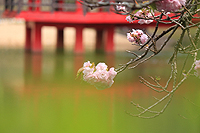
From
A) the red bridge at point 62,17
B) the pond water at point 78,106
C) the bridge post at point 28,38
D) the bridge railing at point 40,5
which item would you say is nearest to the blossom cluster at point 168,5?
the pond water at point 78,106

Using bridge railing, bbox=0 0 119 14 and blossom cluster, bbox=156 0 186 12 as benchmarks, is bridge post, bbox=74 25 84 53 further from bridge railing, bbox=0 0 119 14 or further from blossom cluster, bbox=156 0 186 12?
blossom cluster, bbox=156 0 186 12

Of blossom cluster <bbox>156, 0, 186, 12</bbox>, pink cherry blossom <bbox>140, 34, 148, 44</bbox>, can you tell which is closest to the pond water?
pink cherry blossom <bbox>140, 34, 148, 44</bbox>

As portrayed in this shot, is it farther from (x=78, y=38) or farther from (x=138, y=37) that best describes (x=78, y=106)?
(x=78, y=38)

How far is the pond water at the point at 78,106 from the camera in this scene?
318 centimetres

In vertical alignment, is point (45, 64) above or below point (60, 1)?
below

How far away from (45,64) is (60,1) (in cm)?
329

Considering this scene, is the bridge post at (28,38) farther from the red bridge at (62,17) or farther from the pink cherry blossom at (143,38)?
the pink cherry blossom at (143,38)

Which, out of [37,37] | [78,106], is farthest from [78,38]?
[78,106]

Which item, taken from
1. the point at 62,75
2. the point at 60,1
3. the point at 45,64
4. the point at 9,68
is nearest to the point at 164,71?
the point at 62,75

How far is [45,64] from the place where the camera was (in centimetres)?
833

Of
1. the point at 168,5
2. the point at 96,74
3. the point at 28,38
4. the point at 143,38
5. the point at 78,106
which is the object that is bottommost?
the point at 28,38

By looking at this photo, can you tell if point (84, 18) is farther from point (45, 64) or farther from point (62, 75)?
point (62, 75)

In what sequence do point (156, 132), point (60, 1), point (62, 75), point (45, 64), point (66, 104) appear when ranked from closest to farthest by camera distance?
point (156, 132) < point (66, 104) < point (62, 75) < point (45, 64) < point (60, 1)

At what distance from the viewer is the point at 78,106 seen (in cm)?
417
